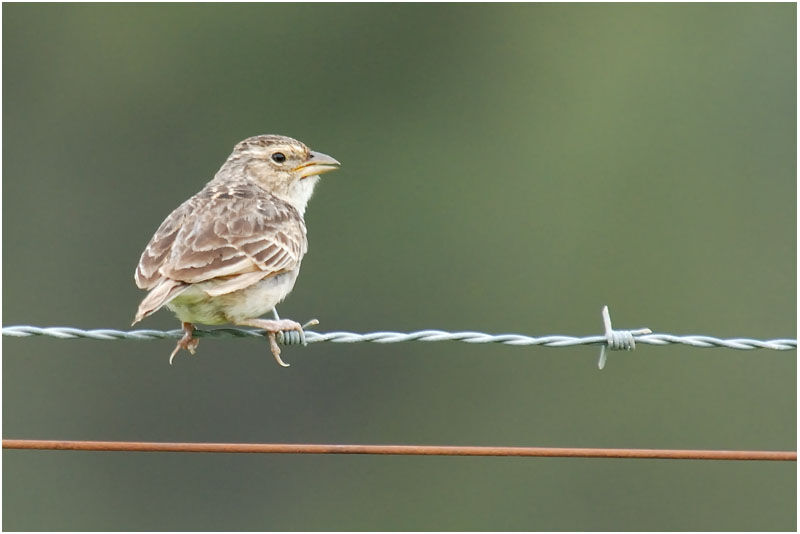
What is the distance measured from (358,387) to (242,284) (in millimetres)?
16572

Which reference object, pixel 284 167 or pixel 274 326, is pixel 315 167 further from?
pixel 274 326

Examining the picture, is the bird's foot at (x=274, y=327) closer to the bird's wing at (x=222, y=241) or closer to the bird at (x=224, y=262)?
the bird at (x=224, y=262)

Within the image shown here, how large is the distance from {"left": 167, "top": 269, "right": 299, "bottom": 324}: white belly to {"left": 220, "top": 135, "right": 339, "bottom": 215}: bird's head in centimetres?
150

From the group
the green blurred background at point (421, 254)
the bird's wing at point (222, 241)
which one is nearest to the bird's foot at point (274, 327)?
the bird's wing at point (222, 241)

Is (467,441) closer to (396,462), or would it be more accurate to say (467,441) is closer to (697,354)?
(396,462)

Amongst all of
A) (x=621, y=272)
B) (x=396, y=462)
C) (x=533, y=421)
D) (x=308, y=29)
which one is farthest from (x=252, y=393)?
(x=308, y=29)

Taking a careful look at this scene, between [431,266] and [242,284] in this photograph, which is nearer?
[242,284]

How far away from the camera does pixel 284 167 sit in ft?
32.8

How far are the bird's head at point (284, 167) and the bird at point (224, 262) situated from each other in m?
0.39

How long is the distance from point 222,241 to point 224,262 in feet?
0.69

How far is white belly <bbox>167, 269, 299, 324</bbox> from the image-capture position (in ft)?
26.8

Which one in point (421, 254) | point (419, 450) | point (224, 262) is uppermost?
point (421, 254)

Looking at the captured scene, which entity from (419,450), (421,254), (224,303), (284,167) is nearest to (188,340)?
(224,303)

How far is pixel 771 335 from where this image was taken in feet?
72.1
